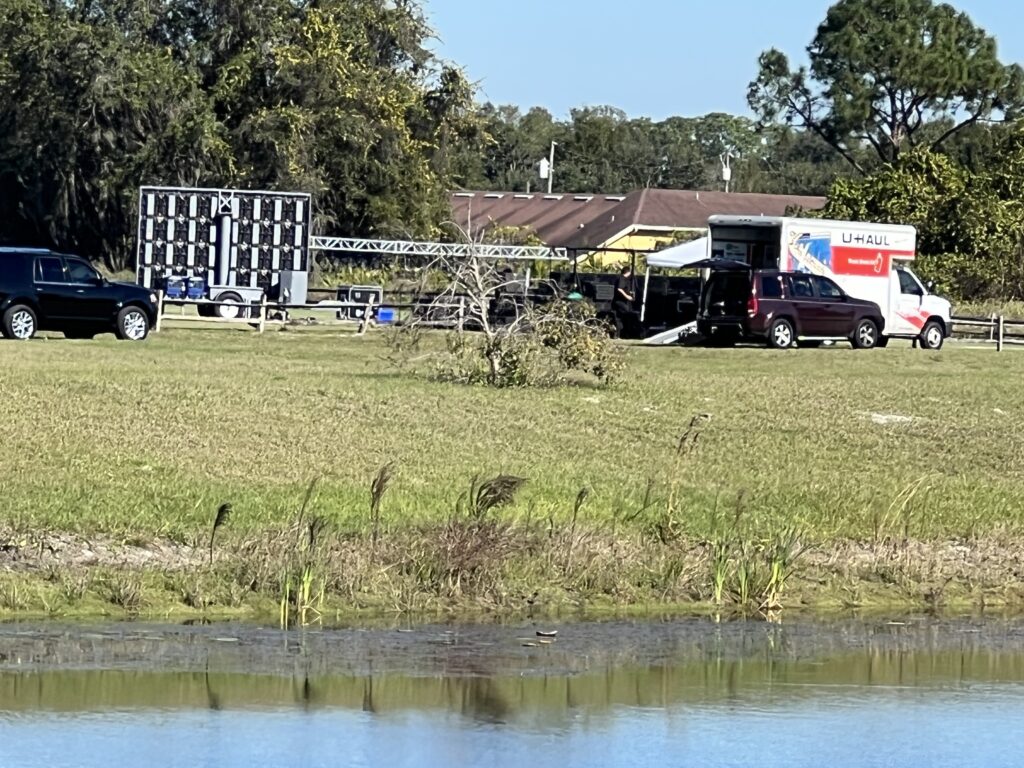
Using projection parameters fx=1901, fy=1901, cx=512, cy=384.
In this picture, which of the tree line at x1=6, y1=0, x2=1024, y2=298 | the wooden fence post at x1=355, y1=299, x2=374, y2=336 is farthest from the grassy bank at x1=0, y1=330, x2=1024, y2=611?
A: the tree line at x1=6, y1=0, x2=1024, y2=298

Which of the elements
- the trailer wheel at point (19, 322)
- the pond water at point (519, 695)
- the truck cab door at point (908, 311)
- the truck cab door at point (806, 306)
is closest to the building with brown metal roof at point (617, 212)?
the truck cab door at point (908, 311)

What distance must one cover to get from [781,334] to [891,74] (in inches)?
1834

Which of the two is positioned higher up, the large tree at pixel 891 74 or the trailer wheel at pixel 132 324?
the large tree at pixel 891 74

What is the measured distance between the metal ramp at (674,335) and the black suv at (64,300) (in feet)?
32.9

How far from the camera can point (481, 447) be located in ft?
56.3

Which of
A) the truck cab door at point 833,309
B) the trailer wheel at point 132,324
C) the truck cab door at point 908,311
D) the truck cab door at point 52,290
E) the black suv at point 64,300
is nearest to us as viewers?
the black suv at point 64,300

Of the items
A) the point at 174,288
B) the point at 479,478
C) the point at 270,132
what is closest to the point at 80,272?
the point at 174,288

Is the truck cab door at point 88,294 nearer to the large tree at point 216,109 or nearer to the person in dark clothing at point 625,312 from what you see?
the person in dark clothing at point 625,312

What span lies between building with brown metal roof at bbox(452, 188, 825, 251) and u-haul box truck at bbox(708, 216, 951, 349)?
32.4 meters

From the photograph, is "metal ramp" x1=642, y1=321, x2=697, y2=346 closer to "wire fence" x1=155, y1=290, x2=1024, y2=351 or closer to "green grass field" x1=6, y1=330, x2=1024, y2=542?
"wire fence" x1=155, y1=290, x2=1024, y2=351

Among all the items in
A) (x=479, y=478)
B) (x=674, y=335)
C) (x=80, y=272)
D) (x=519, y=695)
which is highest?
(x=80, y=272)

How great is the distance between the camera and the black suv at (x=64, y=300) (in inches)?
1246

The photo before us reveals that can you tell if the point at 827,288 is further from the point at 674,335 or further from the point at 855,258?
the point at 855,258

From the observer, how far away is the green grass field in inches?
546
